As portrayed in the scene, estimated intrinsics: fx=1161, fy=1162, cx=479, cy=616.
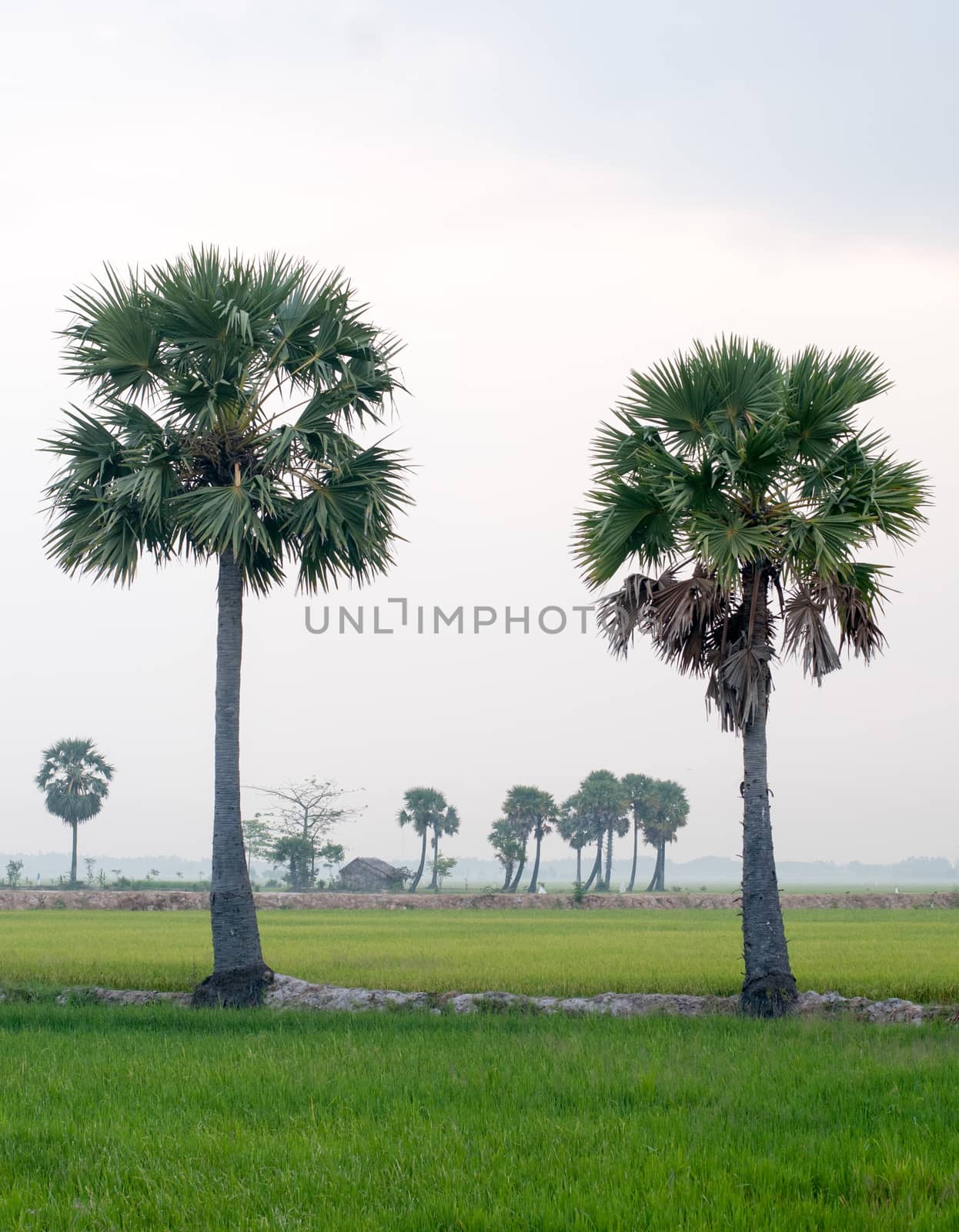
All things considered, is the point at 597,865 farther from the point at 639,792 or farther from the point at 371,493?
the point at 371,493

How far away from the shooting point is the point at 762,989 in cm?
1805

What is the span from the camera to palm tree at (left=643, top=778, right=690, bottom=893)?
11875 centimetres

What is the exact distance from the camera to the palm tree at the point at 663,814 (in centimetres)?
11875

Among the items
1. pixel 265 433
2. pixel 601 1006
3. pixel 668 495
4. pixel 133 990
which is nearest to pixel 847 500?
pixel 668 495

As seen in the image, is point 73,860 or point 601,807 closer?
point 73,860

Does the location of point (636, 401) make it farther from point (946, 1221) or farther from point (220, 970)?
point (946, 1221)

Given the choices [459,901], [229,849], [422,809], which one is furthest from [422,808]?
[229,849]

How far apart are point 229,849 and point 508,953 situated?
31.8 feet

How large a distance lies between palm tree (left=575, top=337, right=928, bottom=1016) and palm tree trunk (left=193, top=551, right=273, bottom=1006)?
278 inches

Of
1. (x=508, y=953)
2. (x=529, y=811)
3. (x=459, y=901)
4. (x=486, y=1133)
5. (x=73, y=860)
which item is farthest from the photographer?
(x=529, y=811)

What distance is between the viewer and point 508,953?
92.7 ft

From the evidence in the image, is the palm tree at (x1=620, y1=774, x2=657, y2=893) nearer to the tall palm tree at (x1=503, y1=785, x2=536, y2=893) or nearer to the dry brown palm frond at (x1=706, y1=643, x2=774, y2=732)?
the tall palm tree at (x1=503, y1=785, x2=536, y2=893)

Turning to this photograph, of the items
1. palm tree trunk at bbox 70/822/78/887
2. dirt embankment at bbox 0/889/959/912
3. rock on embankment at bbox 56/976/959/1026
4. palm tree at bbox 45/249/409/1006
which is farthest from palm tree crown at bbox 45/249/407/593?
palm tree trunk at bbox 70/822/78/887

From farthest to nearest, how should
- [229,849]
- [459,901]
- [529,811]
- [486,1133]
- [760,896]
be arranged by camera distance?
1. [529,811]
2. [459,901]
3. [229,849]
4. [760,896]
5. [486,1133]
